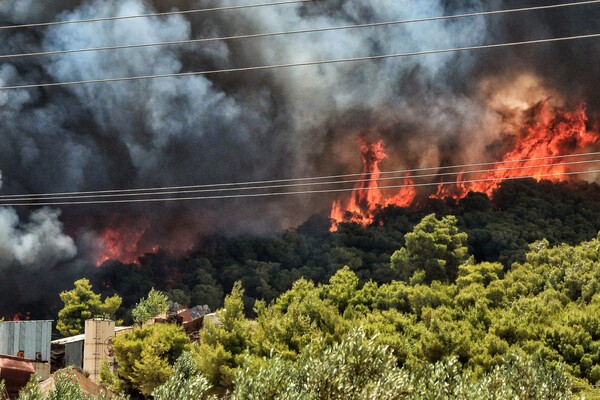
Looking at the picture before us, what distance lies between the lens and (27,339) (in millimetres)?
55344

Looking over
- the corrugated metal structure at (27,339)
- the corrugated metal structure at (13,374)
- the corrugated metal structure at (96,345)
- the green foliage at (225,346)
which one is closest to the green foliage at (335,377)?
the green foliage at (225,346)

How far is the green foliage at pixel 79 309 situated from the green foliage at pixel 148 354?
85.2 ft

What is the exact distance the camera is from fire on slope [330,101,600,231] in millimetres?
87819

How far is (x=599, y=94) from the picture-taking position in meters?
85.6

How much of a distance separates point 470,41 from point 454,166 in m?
16.3

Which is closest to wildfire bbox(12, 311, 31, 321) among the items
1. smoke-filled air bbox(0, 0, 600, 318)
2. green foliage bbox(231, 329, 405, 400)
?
smoke-filled air bbox(0, 0, 600, 318)

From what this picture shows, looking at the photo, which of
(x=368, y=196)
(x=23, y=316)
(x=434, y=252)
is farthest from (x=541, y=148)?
(x=23, y=316)

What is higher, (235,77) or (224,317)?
(235,77)

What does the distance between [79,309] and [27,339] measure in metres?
19.6

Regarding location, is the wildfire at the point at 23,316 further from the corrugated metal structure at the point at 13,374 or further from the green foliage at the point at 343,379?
the green foliage at the point at 343,379

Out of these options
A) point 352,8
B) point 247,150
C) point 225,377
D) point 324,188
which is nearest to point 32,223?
point 247,150

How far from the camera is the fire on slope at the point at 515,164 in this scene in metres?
87.8

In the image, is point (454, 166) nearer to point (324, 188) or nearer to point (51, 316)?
point (324, 188)

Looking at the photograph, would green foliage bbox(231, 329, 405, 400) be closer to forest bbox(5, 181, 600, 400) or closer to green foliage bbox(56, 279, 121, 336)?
forest bbox(5, 181, 600, 400)
